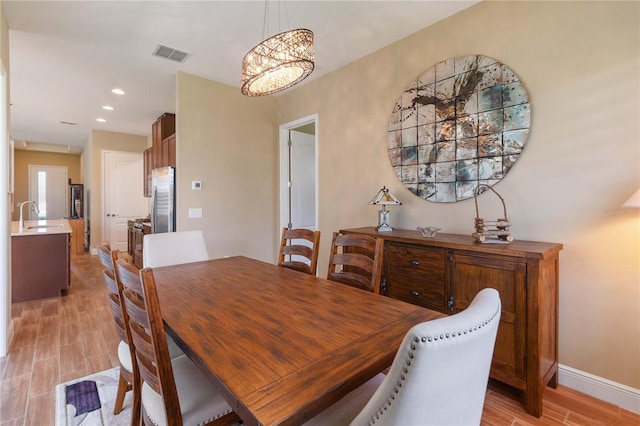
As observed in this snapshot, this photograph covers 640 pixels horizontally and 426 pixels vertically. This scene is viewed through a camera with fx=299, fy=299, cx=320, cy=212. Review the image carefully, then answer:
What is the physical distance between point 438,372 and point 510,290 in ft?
4.77

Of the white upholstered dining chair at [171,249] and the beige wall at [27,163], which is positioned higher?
the beige wall at [27,163]

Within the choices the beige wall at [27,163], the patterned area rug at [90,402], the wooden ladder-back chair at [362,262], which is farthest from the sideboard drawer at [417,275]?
the beige wall at [27,163]

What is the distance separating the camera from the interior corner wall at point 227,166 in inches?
139

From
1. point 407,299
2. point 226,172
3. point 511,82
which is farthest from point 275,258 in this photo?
point 511,82

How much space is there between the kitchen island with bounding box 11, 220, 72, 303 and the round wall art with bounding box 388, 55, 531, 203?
4.26m

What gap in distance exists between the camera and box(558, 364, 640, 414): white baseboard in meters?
1.72

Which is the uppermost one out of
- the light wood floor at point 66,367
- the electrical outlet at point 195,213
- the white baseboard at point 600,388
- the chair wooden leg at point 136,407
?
the electrical outlet at point 195,213

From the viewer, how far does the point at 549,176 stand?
6.53ft

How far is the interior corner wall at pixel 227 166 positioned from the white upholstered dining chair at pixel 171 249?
1206mm

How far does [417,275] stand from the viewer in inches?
84.4

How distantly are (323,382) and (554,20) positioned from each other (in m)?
2.57

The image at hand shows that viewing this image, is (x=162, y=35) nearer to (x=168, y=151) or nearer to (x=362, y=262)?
(x=168, y=151)

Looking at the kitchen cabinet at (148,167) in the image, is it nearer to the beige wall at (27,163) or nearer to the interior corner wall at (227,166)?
the interior corner wall at (227,166)

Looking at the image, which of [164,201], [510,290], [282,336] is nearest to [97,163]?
[164,201]
